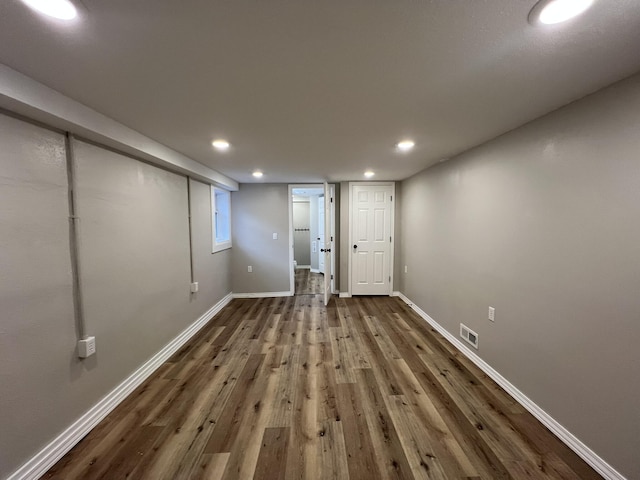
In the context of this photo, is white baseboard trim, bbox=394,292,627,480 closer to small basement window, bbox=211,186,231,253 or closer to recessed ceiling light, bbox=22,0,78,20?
recessed ceiling light, bbox=22,0,78,20

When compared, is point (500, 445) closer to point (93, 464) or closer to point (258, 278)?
point (93, 464)

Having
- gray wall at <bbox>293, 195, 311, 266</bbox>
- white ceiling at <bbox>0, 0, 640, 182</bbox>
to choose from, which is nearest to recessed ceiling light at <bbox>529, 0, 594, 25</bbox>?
white ceiling at <bbox>0, 0, 640, 182</bbox>

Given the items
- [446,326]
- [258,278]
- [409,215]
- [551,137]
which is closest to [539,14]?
[551,137]

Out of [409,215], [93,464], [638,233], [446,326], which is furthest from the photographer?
[409,215]

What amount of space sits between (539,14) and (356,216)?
3.63 metres

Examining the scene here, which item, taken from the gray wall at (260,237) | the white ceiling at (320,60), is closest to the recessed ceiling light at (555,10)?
the white ceiling at (320,60)

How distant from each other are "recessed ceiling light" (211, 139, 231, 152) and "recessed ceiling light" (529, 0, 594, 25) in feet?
6.80

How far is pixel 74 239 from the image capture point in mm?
1625

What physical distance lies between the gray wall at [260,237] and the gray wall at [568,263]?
119 inches

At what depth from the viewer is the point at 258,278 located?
15.4ft

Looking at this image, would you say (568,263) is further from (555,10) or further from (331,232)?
(331,232)

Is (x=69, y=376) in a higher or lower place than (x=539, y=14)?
lower

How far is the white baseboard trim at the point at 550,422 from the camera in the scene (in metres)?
1.35

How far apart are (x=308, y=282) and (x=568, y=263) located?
475 cm
